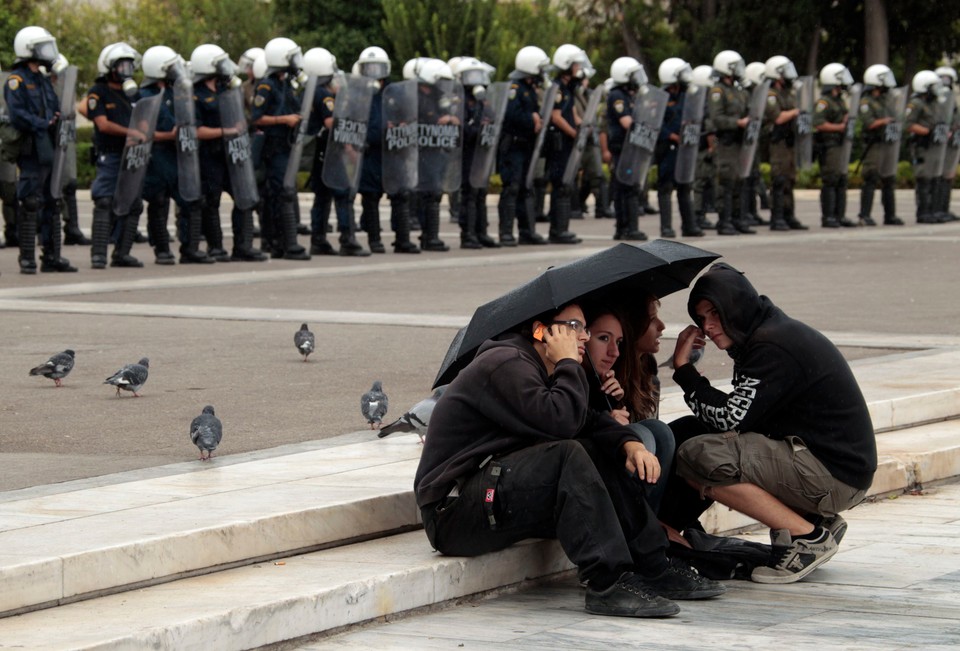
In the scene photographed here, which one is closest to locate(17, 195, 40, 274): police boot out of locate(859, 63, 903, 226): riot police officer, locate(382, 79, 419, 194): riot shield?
locate(382, 79, 419, 194): riot shield

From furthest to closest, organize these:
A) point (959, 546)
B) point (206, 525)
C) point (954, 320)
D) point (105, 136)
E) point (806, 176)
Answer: point (806, 176)
point (105, 136)
point (954, 320)
point (959, 546)
point (206, 525)

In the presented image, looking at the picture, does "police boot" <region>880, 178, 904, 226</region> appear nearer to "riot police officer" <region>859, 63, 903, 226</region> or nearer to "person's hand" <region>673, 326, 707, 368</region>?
"riot police officer" <region>859, 63, 903, 226</region>

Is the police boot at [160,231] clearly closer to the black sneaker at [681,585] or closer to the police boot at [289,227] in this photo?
the police boot at [289,227]

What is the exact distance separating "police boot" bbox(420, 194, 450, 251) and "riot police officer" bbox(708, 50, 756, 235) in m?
4.62

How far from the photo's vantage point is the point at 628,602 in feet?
18.3

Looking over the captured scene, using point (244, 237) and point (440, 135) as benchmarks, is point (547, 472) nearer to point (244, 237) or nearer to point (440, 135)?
point (244, 237)

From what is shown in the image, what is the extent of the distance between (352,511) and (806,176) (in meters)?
33.9

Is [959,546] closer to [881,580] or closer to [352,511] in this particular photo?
[881,580]

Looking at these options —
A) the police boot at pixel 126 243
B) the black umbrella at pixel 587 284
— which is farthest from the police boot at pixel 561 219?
the black umbrella at pixel 587 284

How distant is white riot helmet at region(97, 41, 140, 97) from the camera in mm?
17719

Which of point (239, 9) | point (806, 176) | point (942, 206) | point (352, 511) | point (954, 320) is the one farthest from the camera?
point (239, 9)

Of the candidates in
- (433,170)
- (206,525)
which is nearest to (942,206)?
(433,170)

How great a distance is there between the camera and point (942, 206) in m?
27.9

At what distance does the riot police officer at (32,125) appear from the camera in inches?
655
